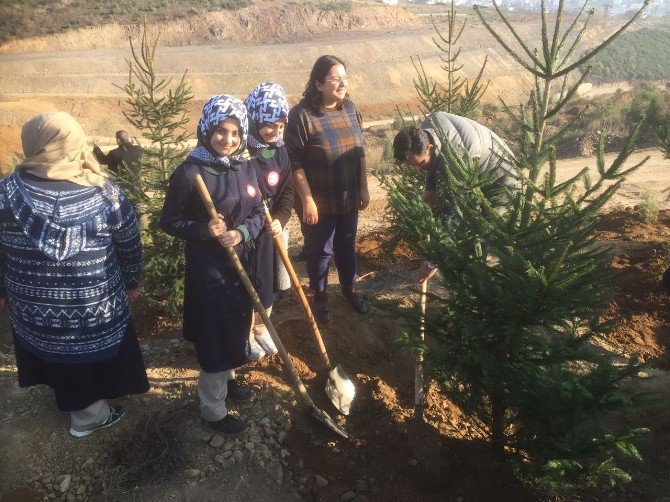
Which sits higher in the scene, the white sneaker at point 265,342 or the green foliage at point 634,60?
the green foliage at point 634,60

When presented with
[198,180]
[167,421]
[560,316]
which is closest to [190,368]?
[167,421]

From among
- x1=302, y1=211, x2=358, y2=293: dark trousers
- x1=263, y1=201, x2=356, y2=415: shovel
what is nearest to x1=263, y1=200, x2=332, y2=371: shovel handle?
x1=263, y1=201, x2=356, y2=415: shovel

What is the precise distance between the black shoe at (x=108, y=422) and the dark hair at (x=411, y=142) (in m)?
2.53

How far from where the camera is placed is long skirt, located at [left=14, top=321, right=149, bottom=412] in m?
2.75

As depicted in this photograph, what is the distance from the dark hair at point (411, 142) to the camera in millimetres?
3422

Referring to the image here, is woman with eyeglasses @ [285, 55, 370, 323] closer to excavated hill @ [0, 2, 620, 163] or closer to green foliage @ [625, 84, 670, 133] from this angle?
green foliage @ [625, 84, 670, 133]

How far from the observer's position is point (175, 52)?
3100 cm

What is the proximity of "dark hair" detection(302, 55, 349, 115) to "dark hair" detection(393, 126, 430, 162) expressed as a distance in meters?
0.66

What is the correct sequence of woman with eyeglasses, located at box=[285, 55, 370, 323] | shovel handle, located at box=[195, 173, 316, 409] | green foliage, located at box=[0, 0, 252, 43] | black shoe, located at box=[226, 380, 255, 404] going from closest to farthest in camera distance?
shovel handle, located at box=[195, 173, 316, 409], black shoe, located at box=[226, 380, 255, 404], woman with eyeglasses, located at box=[285, 55, 370, 323], green foliage, located at box=[0, 0, 252, 43]

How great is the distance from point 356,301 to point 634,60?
1991 inches

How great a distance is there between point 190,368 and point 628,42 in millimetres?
57725

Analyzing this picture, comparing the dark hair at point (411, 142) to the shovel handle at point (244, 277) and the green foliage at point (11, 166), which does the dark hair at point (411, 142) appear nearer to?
the shovel handle at point (244, 277)

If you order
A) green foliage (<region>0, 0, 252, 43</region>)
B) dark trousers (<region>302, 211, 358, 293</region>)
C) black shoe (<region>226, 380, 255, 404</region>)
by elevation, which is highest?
green foliage (<region>0, 0, 252, 43</region>)

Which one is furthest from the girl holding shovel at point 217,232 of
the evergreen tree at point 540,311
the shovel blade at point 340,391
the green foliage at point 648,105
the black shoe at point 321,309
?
the green foliage at point 648,105
